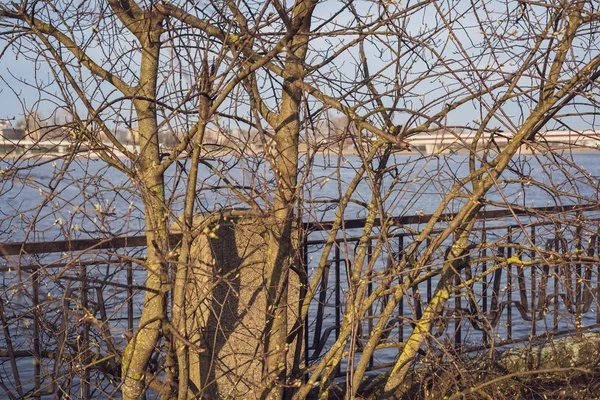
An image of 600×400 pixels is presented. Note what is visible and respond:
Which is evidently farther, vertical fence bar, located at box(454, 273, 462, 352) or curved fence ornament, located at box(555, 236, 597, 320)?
vertical fence bar, located at box(454, 273, 462, 352)

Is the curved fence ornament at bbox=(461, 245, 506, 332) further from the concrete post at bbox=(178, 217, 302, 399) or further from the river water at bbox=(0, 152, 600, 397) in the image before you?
the concrete post at bbox=(178, 217, 302, 399)

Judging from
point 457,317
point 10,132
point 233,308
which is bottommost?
point 457,317

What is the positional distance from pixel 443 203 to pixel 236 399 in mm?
1477

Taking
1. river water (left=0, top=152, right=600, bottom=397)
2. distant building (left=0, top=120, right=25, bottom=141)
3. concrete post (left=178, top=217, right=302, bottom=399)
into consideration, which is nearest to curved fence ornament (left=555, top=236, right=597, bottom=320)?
river water (left=0, top=152, right=600, bottom=397)

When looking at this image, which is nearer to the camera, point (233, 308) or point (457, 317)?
point (457, 317)

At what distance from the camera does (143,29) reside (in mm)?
3549

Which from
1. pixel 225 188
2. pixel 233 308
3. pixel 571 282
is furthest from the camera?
pixel 571 282

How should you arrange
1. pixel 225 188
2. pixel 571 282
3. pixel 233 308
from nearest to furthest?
pixel 225 188, pixel 233 308, pixel 571 282

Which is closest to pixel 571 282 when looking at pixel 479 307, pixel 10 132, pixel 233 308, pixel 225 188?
pixel 479 307

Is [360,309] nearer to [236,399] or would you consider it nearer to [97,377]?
[236,399]

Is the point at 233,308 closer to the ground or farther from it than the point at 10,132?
closer to the ground

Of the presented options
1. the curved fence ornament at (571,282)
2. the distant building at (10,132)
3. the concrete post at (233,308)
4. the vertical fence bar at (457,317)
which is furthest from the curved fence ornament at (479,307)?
the distant building at (10,132)

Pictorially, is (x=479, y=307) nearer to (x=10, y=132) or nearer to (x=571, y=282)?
(x=571, y=282)

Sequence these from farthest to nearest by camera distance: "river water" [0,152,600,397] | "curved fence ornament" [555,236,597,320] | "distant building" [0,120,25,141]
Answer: "distant building" [0,120,25,141]
"curved fence ornament" [555,236,597,320]
"river water" [0,152,600,397]
